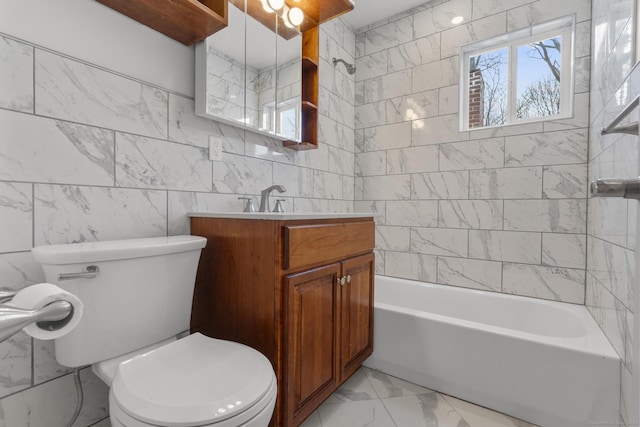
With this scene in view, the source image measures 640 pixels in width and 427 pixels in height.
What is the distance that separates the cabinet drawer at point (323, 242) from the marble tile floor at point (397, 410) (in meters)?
0.78

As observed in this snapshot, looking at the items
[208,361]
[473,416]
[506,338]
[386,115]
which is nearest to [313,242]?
[208,361]

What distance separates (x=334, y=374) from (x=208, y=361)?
0.71 meters

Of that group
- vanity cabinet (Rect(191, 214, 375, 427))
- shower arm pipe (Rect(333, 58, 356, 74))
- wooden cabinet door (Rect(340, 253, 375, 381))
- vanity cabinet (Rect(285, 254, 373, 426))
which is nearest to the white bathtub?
wooden cabinet door (Rect(340, 253, 375, 381))

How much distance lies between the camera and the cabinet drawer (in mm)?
1165

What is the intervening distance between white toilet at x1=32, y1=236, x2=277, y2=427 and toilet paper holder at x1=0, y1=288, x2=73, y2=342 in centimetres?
47

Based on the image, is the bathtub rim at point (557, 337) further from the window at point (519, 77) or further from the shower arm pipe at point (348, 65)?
the shower arm pipe at point (348, 65)

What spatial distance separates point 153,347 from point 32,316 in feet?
3.17

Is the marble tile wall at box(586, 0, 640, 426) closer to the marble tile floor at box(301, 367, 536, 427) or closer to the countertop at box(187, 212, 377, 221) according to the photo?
the marble tile floor at box(301, 367, 536, 427)

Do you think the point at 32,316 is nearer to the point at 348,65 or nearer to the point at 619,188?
the point at 619,188

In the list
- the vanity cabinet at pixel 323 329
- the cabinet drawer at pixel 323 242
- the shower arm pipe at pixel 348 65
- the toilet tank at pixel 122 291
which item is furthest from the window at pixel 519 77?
the toilet tank at pixel 122 291

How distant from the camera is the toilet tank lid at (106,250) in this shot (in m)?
0.89

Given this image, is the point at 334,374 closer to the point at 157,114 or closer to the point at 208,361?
the point at 208,361

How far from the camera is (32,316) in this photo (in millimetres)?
322

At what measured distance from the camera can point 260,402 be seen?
0.82 meters
